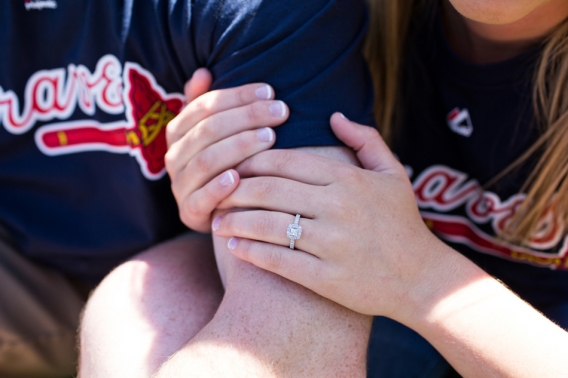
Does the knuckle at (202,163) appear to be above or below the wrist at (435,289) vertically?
above

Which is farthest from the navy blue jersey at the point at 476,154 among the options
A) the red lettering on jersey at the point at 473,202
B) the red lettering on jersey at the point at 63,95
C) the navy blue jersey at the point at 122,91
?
the red lettering on jersey at the point at 63,95

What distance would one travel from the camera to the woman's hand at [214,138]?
0.90 metres

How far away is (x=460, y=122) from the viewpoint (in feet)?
3.83

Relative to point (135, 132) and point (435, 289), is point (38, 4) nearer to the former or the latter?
point (135, 132)

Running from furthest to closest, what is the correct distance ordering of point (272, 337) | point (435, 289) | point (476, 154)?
point (476, 154) < point (435, 289) < point (272, 337)

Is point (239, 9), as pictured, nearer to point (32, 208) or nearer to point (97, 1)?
point (97, 1)

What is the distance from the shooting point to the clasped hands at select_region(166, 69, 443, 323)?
0.85 m

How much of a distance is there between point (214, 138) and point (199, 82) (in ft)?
0.42

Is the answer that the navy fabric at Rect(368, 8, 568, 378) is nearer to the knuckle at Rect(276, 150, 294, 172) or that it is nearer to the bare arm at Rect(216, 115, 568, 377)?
the bare arm at Rect(216, 115, 568, 377)

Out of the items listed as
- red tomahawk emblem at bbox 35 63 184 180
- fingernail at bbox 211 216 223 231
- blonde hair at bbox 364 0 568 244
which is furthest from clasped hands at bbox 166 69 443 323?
blonde hair at bbox 364 0 568 244

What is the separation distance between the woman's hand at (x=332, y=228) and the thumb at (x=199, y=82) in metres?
0.19

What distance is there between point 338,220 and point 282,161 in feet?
0.47

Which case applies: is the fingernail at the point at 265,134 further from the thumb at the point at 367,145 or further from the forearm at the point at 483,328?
the forearm at the point at 483,328

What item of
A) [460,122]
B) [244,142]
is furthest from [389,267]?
[460,122]
